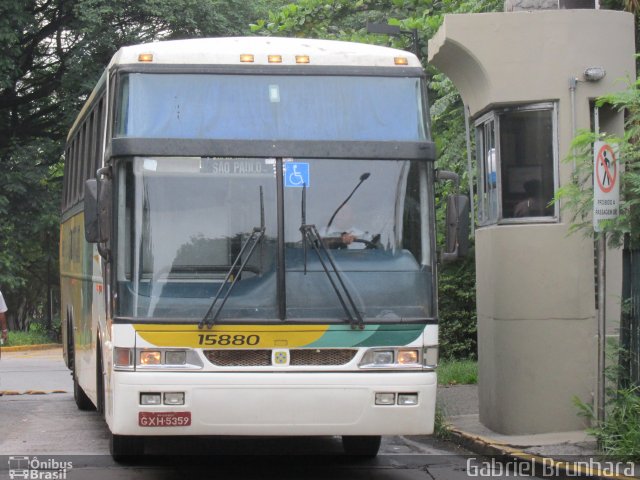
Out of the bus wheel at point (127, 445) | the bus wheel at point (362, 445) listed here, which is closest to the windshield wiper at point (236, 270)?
the bus wheel at point (127, 445)

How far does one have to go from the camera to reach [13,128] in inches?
1340

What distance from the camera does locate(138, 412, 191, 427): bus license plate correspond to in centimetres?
873

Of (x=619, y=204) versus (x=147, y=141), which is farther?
(x=619, y=204)

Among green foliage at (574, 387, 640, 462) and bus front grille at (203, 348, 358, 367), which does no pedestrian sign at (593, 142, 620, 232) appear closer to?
green foliage at (574, 387, 640, 462)

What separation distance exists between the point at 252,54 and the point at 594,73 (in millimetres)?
3839

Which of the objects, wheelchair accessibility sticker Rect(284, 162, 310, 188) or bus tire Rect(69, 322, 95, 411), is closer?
wheelchair accessibility sticker Rect(284, 162, 310, 188)

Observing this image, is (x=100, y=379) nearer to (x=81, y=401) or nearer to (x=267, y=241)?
(x=267, y=241)

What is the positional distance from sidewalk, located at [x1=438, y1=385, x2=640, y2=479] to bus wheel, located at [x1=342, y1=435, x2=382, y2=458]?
1115mm

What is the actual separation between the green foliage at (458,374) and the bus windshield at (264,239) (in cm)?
862

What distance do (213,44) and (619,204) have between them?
3.67 metres

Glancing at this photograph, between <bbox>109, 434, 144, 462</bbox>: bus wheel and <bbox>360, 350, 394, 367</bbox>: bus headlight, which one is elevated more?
<bbox>360, 350, 394, 367</bbox>: bus headlight

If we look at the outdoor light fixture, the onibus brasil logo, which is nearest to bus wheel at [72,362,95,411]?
the onibus brasil logo

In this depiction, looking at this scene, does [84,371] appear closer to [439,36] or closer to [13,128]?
[439,36]

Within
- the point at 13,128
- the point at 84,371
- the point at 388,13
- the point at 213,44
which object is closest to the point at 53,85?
the point at 13,128
